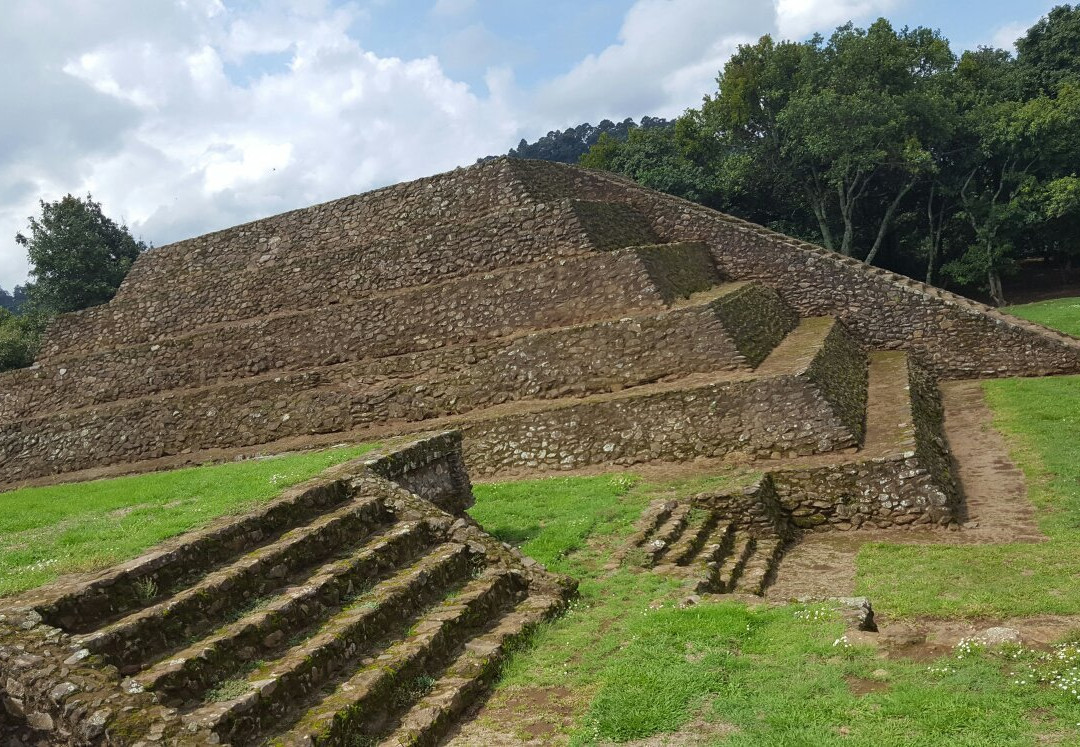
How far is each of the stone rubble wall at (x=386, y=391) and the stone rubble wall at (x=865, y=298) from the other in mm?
1431

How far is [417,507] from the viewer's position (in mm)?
7340

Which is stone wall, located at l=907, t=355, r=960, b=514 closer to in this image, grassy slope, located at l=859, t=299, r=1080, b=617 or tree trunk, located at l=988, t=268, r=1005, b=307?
grassy slope, located at l=859, t=299, r=1080, b=617

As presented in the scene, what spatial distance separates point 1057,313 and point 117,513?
73.5ft

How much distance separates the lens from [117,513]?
25.0ft

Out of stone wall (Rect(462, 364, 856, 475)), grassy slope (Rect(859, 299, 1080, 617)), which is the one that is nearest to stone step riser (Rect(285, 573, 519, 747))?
grassy slope (Rect(859, 299, 1080, 617))

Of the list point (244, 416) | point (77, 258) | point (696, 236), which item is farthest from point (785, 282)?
point (77, 258)

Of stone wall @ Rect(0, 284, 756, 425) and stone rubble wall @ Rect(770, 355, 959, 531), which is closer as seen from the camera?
stone rubble wall @ Rect(770, 355, 959, 531)

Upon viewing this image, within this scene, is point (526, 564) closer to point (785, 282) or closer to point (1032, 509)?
point (1032, 509)

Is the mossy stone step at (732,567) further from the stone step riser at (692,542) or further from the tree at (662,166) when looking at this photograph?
the tree at (662,166)

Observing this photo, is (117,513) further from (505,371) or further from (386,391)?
(505,371)

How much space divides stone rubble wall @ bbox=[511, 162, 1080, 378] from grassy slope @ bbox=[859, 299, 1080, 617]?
389cm

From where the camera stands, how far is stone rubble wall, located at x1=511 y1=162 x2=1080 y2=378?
48.6 feet

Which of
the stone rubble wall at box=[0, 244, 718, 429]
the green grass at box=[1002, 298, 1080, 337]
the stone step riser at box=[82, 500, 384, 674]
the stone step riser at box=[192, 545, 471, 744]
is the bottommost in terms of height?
the green grass at box=[1002, 298, 1080, 337]

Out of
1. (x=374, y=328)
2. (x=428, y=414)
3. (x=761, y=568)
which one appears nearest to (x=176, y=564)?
(x=761, y=568)
